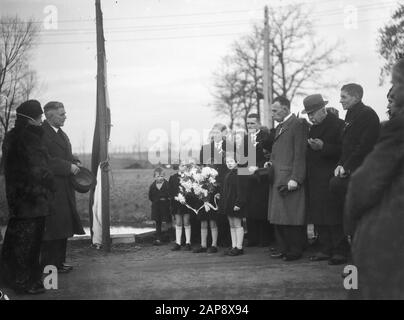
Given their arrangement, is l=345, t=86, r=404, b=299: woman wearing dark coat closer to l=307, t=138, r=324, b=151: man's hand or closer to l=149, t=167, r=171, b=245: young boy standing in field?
l=307, t=138, r=324, b=151: man's hand

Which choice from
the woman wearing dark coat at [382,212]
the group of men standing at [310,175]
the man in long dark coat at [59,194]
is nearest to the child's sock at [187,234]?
the group of men standing at [310,175]

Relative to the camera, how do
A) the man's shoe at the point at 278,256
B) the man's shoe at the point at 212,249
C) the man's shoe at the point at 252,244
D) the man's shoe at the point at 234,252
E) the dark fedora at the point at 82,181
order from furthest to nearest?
the man's shoe at the point at 252,244, the man's shoe at the point at 212,249, the man's shoe at the point at 234,252, the man's shoe at the point at 278,256, the dark fedora at the point at 82,181

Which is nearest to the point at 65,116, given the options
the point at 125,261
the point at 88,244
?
the point at 125,261

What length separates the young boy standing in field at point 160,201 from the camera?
940 centimetres

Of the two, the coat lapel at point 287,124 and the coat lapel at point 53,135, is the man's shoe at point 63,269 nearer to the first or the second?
the coat lapel at point 53,135

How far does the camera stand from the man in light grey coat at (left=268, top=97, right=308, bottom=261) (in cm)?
687

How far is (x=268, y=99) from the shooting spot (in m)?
17.7

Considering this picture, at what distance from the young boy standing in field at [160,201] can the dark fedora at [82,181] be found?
255cm

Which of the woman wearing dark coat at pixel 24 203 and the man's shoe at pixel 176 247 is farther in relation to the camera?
the man's shoe at pixel 176 247

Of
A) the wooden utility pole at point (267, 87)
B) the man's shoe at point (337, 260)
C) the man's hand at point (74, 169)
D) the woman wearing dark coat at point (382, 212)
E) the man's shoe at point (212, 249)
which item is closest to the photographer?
the woman wearing dark coat at point (382, 212)

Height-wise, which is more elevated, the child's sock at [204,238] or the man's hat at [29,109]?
the man's hat at [29,109]

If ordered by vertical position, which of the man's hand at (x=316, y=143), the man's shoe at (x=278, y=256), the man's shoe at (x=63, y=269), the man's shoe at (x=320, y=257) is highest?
the man's hand at (x=316, y=143)

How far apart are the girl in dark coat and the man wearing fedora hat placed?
3.63 feet

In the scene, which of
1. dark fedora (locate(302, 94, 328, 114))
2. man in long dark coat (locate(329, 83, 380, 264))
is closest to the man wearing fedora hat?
dark fedora (locate(302, 94, 328, 114))
